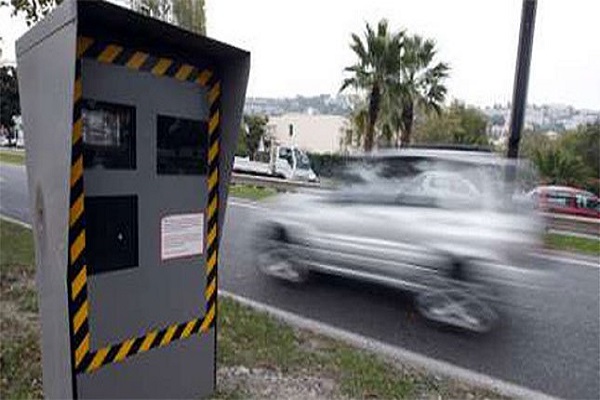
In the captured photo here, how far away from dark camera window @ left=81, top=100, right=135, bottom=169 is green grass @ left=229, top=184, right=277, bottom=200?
48.5ft

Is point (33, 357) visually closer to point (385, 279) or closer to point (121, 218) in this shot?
point (121, 218)

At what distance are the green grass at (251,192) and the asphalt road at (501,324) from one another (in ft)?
33.4

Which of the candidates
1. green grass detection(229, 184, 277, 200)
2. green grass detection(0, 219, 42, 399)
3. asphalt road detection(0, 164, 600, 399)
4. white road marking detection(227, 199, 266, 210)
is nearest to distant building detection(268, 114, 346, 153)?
green grass detection(229, 184, 277, 200)

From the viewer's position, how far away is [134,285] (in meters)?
2.80

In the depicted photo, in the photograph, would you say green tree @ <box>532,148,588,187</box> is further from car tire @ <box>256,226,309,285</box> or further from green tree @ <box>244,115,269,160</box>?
green tree @ <box>244,115,269,160</box>

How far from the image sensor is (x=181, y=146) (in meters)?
2.95

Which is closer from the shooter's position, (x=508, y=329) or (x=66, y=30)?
(x=66, y=30)

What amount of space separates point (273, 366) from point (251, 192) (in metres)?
16.3

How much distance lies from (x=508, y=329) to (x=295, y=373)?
290 centimetres

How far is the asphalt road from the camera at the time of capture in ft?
15.1

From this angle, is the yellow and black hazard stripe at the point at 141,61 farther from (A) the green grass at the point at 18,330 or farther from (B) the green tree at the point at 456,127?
(B) the green tree at the point at 456,127

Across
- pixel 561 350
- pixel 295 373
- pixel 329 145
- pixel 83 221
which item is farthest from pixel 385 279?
pixel 329 145

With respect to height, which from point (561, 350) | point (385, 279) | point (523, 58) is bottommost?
point (561, 350)

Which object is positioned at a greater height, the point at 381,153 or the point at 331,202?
the point at 381,153
